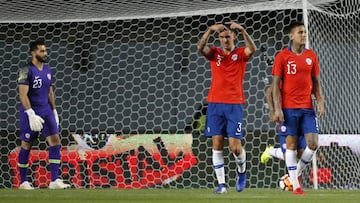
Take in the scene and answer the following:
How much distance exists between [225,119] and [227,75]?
445mm

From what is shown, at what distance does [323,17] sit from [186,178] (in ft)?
9.77

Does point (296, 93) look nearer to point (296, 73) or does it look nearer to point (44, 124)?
point (296, 73)

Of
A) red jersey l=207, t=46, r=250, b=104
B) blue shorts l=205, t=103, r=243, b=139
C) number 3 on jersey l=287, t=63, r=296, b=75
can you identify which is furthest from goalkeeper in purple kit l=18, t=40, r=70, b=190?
number 3 on jersey l=287, t=63, r=296, b=75

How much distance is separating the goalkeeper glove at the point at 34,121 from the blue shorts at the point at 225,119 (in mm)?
2035

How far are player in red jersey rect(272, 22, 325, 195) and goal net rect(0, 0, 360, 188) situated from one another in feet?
8.14

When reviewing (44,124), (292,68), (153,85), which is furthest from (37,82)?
(153,85)

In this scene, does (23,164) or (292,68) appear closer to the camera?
(292,68)

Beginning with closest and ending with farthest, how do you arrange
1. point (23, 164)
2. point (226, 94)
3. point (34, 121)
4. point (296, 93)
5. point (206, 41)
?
1. point (296, 93)
2. point (206, 41)
3. point (226, 94)
4. point (34, 121)
5. point (23, 164)

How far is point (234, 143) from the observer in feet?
30.1

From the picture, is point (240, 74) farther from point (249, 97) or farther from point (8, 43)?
point (8, 43)

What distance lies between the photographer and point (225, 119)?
30.0 ft

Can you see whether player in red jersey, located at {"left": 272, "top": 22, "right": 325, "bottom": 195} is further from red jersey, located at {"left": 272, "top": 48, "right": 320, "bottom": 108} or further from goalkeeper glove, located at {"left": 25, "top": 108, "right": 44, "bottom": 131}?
goalkeeper glove, located at {"left": 25, "top": 108, "right": 44, "bottom": 131}

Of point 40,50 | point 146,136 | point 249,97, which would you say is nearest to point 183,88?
point 249,97

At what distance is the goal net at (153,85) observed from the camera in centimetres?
1256
